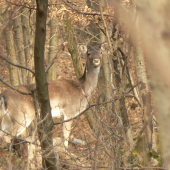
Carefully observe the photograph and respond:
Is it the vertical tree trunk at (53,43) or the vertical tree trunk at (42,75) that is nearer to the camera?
the vertical tree trunk at (42,75)

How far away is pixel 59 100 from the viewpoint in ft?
27.1

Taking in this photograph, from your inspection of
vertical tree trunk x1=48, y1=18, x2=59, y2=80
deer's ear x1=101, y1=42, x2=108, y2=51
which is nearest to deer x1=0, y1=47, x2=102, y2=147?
deer's ear x1=101, y1=42, x2=108, y2=51

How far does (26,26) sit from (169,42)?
33.0ft

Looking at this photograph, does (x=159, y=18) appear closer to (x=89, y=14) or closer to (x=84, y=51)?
(x=89, y=14)

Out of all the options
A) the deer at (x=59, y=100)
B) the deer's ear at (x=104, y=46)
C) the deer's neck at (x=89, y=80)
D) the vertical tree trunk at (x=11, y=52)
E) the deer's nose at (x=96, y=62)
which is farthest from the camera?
the vertical tree trunk at (x=11, y=52)

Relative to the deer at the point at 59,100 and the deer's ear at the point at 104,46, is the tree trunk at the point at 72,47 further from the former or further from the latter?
the deer's ear at the point at 104,46

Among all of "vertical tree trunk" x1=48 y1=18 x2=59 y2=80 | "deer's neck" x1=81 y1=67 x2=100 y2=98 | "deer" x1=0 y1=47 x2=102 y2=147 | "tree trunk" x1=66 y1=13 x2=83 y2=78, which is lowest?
"deer" x1=0 y1=47 x2=102 y2=147

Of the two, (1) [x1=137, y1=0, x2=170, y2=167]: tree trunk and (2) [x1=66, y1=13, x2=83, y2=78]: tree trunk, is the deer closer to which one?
(2) [x1=66, y1=13, x2=83, y2=78]: tree trunk

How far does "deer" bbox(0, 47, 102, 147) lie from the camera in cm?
746

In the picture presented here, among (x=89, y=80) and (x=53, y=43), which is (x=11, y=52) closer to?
(x=53, y=43)

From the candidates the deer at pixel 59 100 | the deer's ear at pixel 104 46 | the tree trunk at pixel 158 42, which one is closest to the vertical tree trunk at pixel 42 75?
the tree trunk at pixel 158 42

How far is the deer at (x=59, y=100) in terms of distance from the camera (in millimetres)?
7457

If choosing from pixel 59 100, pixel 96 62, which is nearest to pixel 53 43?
pixel 96 62

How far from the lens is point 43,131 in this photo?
13.3 feet
